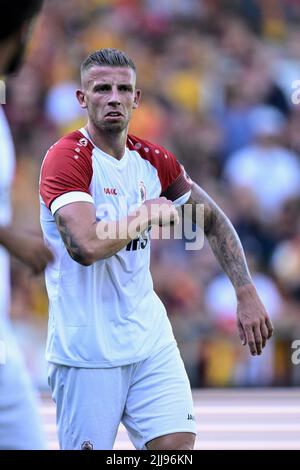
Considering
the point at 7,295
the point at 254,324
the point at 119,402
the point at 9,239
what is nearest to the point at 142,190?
the point at 254,324

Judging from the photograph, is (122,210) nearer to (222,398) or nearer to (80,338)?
(80,338)

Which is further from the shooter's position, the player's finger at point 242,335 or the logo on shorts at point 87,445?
the player's finger at point 242,335

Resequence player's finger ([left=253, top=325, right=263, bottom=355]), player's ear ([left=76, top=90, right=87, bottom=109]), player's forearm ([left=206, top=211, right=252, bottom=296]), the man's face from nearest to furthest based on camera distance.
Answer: player's finger ([left=253, top=325, right=263, bottom=355])
the man's face
player's ear ([left=76, top=90, right=87, bottom=109])
player's forearm ([left=206, top=211, right=252, bottom=296])

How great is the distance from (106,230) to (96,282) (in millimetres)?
324

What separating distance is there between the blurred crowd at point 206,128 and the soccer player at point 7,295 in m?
5.82

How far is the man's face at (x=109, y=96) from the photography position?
527 cm

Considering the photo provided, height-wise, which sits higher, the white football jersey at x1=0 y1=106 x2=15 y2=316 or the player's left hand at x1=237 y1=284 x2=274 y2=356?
the white football jersey at x1=0 y1=106 x2=15 y2=316

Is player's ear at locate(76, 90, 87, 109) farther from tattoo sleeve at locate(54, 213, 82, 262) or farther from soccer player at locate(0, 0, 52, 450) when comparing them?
soccer player at locate(0, 0, 52, 450)

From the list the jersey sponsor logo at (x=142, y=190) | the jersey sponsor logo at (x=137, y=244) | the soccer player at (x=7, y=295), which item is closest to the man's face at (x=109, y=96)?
the jersey sponsor logo at (x=142, y=190)

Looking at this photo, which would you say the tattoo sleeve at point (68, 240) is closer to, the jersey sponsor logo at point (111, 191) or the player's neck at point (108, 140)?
the jersey sponsor logo at point (111, 191)

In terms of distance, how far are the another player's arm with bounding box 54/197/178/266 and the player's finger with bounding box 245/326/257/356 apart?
2.22ft

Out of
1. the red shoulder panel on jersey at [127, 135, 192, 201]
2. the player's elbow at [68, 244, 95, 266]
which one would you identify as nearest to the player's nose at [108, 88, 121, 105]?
the red shoulder panel on jersey at [127, 135, 192, 201]

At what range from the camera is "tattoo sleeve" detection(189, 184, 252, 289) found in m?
5.59

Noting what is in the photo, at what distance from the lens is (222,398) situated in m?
9.50
